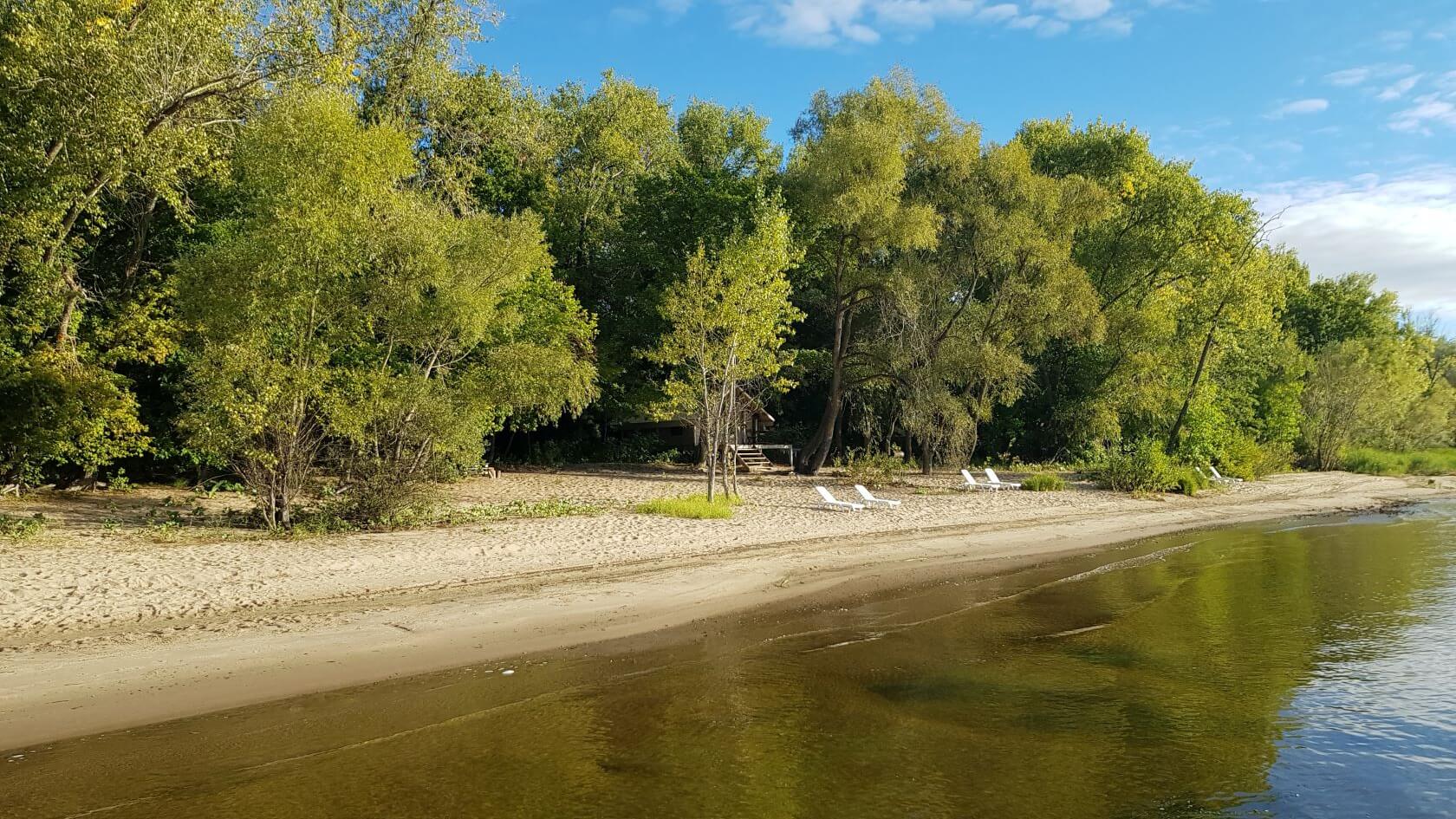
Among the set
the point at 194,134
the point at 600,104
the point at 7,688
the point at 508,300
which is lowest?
the point at 7,688

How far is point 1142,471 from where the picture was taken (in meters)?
27.6

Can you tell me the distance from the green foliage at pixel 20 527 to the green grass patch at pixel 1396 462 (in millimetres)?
50230

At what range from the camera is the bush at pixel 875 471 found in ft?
89.4

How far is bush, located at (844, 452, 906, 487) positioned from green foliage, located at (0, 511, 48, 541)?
66.8ft

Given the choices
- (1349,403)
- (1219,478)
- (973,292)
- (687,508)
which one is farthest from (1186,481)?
(1349,403)

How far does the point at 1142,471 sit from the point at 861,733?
75.6 ft

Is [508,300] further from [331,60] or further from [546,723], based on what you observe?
[546,723]

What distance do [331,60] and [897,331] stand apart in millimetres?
19611

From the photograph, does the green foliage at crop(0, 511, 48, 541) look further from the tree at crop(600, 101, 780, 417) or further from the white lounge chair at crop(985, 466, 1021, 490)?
the white lounge chair at crop(985, 466, 1021, 490)

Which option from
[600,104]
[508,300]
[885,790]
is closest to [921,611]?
[885,790]

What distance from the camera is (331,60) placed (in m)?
16.1

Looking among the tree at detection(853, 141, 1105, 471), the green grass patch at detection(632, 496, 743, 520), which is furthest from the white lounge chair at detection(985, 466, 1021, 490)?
the green grass patch at detection(632, 496, 743, 520)

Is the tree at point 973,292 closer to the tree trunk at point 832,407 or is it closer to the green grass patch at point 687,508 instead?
the tree trunk at point 832,407

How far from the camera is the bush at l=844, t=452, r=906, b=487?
89.4 feet
